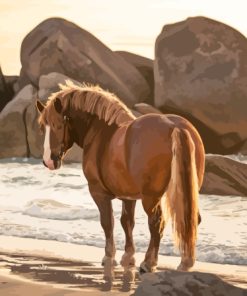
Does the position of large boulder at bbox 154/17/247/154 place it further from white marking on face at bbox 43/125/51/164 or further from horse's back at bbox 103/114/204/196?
horse's back at bbox 103/114/204/196

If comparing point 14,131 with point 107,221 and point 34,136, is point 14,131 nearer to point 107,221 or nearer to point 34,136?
point 34,136

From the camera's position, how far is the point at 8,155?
16.8 meters

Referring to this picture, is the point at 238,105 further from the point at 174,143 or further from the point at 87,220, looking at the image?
the point at 174,143

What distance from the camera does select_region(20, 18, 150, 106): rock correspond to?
17.2m

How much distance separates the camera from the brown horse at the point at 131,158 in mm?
4695

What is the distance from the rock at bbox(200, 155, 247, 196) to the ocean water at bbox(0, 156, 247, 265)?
20 cm

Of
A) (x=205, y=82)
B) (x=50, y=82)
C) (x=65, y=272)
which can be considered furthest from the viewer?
(x=50, y=82)

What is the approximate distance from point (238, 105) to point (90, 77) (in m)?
3.10

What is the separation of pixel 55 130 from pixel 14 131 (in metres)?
11.7

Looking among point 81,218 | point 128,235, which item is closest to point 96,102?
point 128,235

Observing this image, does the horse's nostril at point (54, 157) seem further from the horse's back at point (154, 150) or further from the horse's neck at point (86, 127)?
the horse's back at point (154, 150)

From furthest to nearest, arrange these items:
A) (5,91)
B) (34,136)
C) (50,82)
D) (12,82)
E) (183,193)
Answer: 1. (12,82)
2. (5,91)
3. (50,82)
4. (34,136)
5. (183,193)

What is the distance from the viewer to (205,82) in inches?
631

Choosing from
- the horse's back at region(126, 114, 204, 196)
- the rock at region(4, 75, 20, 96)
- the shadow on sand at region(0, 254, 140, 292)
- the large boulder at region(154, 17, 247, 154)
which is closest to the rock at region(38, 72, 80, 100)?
the large boulder at region(154, 17, 247, 154)
